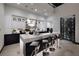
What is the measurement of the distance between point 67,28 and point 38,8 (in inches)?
42.4

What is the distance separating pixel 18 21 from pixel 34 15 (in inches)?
19.7

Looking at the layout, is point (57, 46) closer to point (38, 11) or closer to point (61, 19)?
point (61, 19)

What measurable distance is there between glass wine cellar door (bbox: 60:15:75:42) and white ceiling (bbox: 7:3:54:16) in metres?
0.45

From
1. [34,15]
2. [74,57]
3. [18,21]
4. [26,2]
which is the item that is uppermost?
[26,2]

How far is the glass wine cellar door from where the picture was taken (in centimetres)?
218

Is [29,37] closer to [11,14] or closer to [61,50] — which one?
[11,14]

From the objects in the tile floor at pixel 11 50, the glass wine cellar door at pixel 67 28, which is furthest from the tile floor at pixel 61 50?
the glass wine cellar door at pixel 67 28

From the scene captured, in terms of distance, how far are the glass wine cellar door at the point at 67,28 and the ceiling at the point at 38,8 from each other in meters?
0.45

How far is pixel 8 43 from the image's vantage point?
2002mm

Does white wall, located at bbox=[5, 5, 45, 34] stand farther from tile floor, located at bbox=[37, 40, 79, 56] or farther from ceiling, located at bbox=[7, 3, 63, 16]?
tile floor, located at bbox=[37, 40, 79, 56]

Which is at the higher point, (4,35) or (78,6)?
(78,6)

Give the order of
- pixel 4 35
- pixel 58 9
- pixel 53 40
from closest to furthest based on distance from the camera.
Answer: pixel 4 35
pixel 58 9
pixel 53 40

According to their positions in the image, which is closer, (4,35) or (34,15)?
(4,35)

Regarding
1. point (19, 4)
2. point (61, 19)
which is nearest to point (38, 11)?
point (19, 4)
